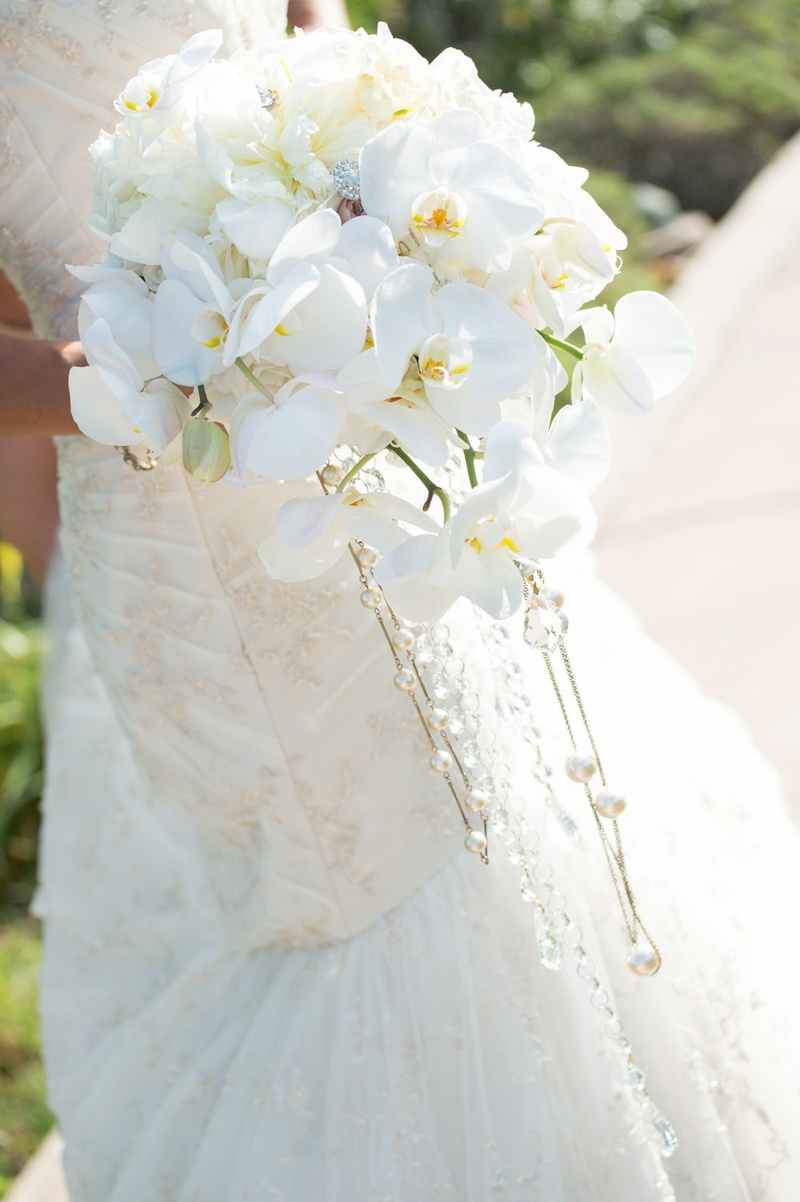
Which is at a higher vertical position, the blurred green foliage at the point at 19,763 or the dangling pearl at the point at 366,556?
the dangling pearl at the point at 366,556

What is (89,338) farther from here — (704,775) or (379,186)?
(704,775)

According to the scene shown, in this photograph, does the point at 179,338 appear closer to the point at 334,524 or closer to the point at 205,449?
the point at 205,449

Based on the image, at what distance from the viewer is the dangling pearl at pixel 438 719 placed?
53.1 inches

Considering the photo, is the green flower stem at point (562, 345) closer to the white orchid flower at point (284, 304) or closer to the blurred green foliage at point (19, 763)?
the white orchid flower at point (284, 304)

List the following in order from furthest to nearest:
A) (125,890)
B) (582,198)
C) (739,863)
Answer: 1. (125,890)
2. (739,863)
3. (582,198)

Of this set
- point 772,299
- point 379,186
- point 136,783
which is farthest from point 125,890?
point 772,299

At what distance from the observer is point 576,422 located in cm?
107

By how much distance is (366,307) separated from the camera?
1.01m

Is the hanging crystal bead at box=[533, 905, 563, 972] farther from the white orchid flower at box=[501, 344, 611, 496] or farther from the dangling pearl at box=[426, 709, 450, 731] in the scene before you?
the white orchid flower at box=[501, 344, 611, 496]

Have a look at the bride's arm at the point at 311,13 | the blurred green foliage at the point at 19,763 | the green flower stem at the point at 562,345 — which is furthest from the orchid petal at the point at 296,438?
the blurred green foliage at the point at 19,763

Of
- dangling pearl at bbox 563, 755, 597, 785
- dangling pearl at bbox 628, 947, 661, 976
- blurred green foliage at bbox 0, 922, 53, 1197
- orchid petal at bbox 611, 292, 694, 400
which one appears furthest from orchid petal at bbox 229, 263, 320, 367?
blurred green foliage at bbox 0, 922, 53, 1197

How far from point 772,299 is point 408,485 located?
380cm

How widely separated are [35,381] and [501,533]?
60 centimetres

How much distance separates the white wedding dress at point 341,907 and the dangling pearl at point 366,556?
25 cm
